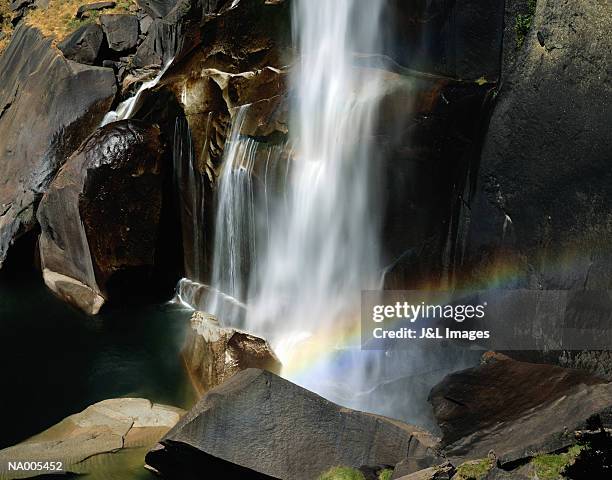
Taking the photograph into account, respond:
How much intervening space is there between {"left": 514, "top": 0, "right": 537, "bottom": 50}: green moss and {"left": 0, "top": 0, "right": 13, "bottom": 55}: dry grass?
21.3 metres

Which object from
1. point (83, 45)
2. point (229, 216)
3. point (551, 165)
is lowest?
point (229, 216)

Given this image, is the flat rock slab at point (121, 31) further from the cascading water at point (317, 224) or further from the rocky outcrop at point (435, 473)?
the rocky outcrop at point (435, 473)

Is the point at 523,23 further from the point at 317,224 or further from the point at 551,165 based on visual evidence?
the point at 317,224

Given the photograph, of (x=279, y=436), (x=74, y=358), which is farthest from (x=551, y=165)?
(x=74, y=358)

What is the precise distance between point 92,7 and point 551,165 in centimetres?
1769

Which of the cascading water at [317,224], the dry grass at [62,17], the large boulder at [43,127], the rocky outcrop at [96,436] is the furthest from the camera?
the dry grass at [62,17]

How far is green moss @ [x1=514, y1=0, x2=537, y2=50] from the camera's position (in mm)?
11273

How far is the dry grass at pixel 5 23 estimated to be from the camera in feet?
90.5

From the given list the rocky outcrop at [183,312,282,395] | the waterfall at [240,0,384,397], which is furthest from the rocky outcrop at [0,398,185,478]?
the waterfall at [240,0,384,397]

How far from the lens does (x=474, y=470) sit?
25.9ft

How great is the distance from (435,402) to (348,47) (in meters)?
7.66

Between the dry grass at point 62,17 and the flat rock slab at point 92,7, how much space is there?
15cm

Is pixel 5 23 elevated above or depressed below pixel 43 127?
above

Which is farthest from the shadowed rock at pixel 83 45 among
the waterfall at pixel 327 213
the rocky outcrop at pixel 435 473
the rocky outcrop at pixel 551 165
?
the rocky outcrop at pixel 435 473
